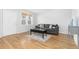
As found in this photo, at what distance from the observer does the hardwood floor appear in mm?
1206

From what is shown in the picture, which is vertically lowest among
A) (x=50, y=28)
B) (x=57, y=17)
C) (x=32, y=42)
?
(x=32, y=42)

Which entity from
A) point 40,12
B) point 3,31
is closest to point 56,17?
point 40,12

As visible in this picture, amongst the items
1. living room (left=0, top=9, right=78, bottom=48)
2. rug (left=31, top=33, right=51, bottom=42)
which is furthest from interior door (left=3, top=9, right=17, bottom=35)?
rug (left=31, top=33, right=51, bottom=42)

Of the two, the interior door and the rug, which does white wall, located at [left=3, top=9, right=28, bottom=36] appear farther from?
the rug

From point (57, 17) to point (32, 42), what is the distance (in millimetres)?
407

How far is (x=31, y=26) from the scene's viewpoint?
4.03 feet

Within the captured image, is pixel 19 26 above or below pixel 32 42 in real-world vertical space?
above

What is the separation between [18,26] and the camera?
123cm

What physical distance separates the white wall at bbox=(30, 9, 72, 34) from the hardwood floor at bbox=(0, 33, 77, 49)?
4.3 inches

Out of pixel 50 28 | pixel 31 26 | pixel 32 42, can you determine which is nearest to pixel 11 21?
pixel 31 26

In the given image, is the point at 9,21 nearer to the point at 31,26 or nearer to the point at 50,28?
the point at 31,26
